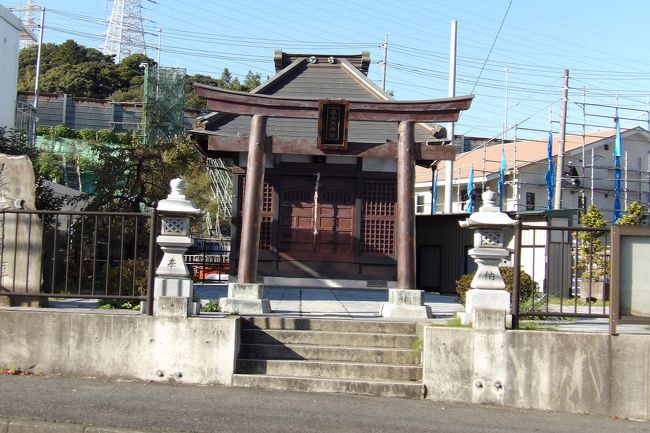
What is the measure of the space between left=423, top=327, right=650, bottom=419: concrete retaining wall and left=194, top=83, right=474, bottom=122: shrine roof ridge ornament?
4.46 m

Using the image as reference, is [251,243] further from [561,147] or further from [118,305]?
[561,147]

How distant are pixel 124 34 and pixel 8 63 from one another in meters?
60.3

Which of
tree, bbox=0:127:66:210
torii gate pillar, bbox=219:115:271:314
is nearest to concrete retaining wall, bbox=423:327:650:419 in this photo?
torii gate pillar, bbox=219:115:271:314

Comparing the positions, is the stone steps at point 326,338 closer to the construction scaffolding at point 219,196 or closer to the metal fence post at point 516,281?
the metal fence post at point 516,281

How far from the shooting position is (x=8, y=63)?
23.8 meters

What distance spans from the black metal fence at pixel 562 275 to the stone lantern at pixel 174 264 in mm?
4321

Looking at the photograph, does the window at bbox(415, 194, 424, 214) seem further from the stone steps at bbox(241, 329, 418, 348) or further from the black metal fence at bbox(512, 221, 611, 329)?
the stone steps at bbox(241, 329, 418, 348)

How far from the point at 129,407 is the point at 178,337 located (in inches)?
62.4

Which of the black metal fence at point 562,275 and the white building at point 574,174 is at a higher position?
the white building at point 574,174

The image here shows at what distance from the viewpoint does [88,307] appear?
1032 centimetres

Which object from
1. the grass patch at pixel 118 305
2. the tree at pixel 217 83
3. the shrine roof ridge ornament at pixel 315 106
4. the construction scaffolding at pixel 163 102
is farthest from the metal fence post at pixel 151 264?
the tree at pixel 217 83

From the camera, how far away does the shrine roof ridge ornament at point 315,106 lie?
1181 cm

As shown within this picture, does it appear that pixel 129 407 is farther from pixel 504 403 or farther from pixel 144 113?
pixel 144 113

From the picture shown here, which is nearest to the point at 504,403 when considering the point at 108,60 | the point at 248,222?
the point at 248,222
